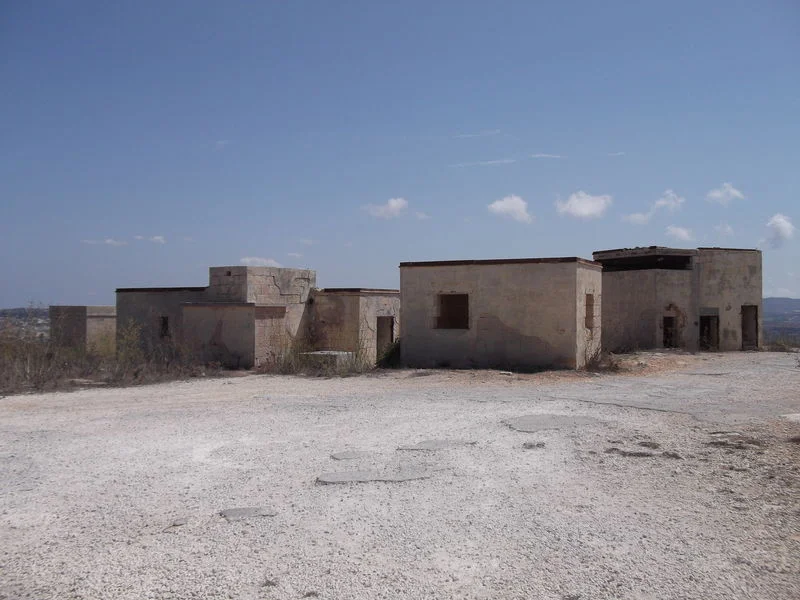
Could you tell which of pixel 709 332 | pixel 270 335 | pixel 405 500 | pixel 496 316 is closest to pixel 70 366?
pixel 270 335

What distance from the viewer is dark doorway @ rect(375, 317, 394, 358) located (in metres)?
20.4

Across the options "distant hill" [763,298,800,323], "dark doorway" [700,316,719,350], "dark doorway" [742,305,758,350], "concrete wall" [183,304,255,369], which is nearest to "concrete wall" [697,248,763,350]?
"dark doorway" [700,316,719,350]

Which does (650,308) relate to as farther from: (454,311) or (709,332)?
(454,311)

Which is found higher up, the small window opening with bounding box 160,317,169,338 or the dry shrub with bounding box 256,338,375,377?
the small window opening with bounding box 160,317,169,338

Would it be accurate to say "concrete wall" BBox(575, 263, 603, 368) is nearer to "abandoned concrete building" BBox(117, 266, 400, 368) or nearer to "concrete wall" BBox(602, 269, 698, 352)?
"concrete wall" BBox(602, 269, 698, 352)

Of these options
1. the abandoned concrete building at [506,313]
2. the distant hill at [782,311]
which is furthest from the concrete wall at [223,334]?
the distant hill at [782,311]

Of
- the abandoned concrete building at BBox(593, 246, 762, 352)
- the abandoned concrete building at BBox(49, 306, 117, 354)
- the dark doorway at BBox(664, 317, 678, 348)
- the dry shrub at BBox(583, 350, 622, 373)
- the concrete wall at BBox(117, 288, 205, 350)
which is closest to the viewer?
the dry shrub at BBox(583, 350, 622, 373)

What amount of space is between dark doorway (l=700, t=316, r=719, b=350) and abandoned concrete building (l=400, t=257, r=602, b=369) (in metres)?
6.75

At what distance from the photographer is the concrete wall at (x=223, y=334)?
15695mm

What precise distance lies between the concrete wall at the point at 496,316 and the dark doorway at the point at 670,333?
7.62 metres

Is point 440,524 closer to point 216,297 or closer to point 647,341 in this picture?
point 216,297

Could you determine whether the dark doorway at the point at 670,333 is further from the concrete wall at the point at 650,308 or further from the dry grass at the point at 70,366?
the dry grass at the point at 70,366

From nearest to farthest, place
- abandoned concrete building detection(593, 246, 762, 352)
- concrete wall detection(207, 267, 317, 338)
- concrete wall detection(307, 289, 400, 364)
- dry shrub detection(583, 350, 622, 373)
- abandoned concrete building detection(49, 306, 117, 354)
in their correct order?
dry shrub detection(583, 350, 622, 373) → concrete wall detection(207, 267, 317, 338) → concrete wall detection(307, 289, 400, 364) → abandoned concrete building detection(593, 246, 762, 352) → abandoned concrete building detection(49, 306, 117, 354)

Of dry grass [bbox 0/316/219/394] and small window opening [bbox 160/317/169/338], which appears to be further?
small window opening [bbox 160/317/169/338]
